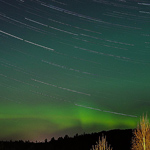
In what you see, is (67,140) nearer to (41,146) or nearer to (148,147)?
(41,146)

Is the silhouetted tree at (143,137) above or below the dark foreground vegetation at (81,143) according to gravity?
below

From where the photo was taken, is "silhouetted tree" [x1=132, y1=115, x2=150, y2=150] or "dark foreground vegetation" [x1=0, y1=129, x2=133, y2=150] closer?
"silhouetted tree" [x1=132, y1=115, x2=150, y2=150]

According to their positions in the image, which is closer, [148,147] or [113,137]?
[148,147]

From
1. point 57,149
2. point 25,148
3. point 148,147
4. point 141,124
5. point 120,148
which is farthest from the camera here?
point 25,148

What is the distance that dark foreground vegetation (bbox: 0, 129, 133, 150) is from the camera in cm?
9469

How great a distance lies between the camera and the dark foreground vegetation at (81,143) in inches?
3728

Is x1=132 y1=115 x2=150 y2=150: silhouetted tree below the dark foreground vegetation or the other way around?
below

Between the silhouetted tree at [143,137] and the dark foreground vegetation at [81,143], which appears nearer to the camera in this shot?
the silhouetted tree at [143,137]

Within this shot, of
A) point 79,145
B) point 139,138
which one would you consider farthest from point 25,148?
point 139,138

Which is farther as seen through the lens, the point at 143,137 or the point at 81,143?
the point at 81,143

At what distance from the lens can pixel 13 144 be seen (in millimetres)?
107312

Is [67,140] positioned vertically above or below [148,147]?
above

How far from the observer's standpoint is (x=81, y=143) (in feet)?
333

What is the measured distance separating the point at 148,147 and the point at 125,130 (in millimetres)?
81661
